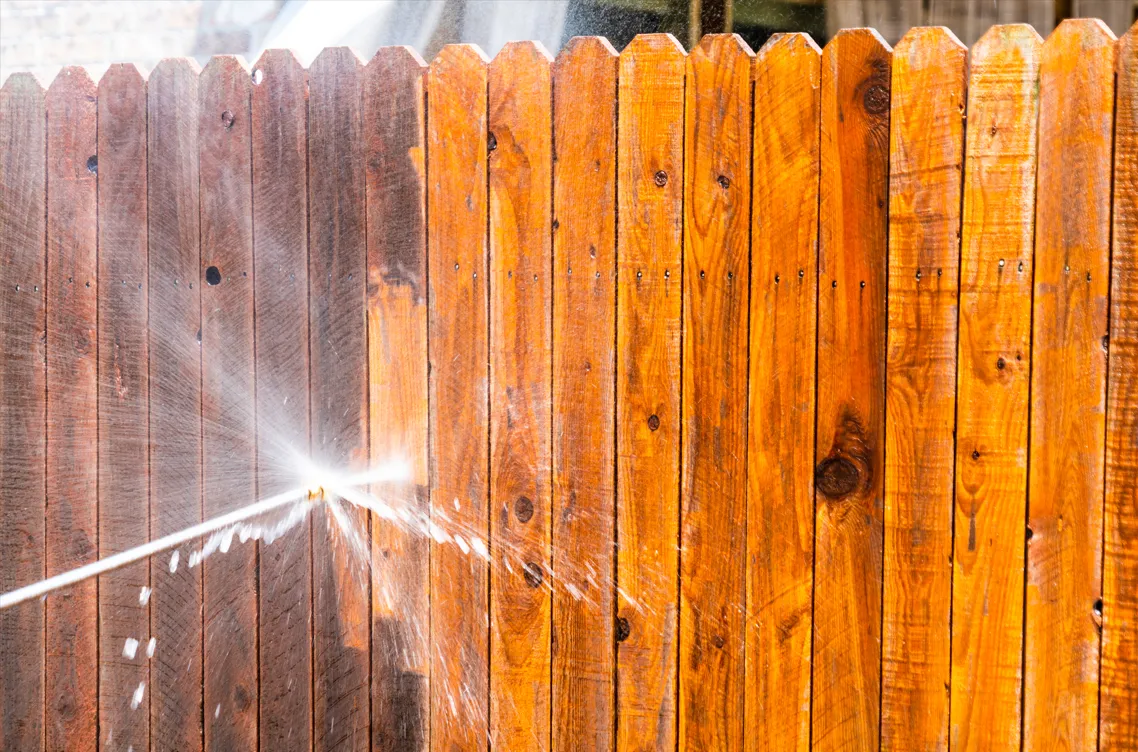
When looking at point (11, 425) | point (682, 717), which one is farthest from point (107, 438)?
point (682, 717)

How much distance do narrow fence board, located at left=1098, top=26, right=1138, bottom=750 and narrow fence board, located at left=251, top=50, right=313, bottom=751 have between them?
5.72 feet

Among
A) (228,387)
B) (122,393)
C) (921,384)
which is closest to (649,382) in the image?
(921,384)

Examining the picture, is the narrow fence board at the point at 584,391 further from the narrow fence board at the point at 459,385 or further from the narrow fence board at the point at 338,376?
the narrow fence board at the point at 338,376

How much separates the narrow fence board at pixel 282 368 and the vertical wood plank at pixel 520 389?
483 millimetres

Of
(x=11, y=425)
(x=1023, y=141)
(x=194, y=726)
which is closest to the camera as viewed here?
(x=1023, y=141)

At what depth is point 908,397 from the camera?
1772 millimetres

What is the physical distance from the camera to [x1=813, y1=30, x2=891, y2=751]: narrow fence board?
1765mm

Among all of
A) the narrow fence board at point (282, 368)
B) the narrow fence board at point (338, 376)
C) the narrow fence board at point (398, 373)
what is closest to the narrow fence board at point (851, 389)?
the narrow fence board at point (398, 373)

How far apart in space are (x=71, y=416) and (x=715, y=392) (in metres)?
1.69

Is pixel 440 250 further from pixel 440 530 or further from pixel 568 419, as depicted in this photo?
pixel 440 530

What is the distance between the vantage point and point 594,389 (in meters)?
1.93

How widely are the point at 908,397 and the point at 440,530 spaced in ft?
3.52

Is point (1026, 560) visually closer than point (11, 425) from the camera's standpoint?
Yes

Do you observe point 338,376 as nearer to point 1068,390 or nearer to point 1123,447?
point 1068,390
